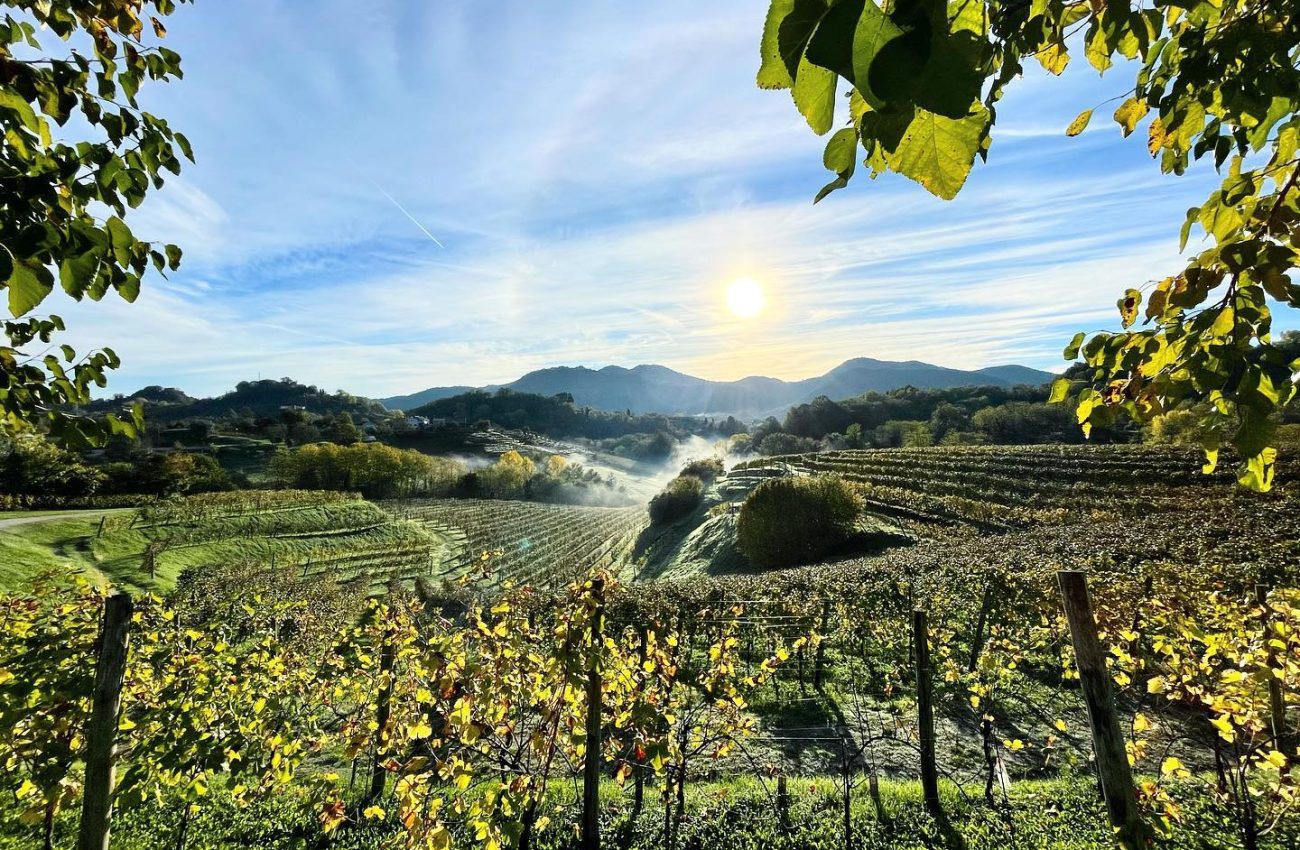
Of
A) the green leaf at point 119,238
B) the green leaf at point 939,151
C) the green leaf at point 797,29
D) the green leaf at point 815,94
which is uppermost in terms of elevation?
the green leaf at point 119,238

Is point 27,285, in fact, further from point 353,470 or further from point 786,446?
point 786,446

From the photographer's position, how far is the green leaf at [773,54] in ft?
1.85

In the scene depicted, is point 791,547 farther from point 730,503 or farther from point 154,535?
point 154,535

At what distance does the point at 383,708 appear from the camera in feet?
18.5

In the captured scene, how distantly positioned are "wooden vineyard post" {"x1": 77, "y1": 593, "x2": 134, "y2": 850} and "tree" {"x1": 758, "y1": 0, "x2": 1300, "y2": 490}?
139 inches

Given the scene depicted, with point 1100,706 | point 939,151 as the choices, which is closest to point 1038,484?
point 1100,706

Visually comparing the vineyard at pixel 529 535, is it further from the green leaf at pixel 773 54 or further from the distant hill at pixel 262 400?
the distant hill at pixel 262 400

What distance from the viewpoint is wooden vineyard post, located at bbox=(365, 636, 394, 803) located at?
4.63m

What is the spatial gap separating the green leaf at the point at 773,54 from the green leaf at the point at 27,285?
75.6 inches

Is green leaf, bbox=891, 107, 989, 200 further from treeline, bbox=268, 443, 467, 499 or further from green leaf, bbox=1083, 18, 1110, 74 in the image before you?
treeline, bbox=268, 443, 467, 499

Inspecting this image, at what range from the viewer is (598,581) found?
128 inches

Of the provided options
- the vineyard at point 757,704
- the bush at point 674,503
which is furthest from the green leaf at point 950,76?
the bush at point 674,503

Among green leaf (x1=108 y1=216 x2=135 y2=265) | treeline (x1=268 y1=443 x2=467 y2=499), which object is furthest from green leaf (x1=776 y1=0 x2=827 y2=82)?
treeline (x1=268 y1=443 x2=467 y2=499)

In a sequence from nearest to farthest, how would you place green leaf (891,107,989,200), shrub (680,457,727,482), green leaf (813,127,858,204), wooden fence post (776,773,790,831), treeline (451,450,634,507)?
green leaf (891,107,989,200) < green leaf (813,127,858,204) < wooden fence post (776,773,790,831) < shrub (680,457,727,482) < treeline (451,450,634,507)
